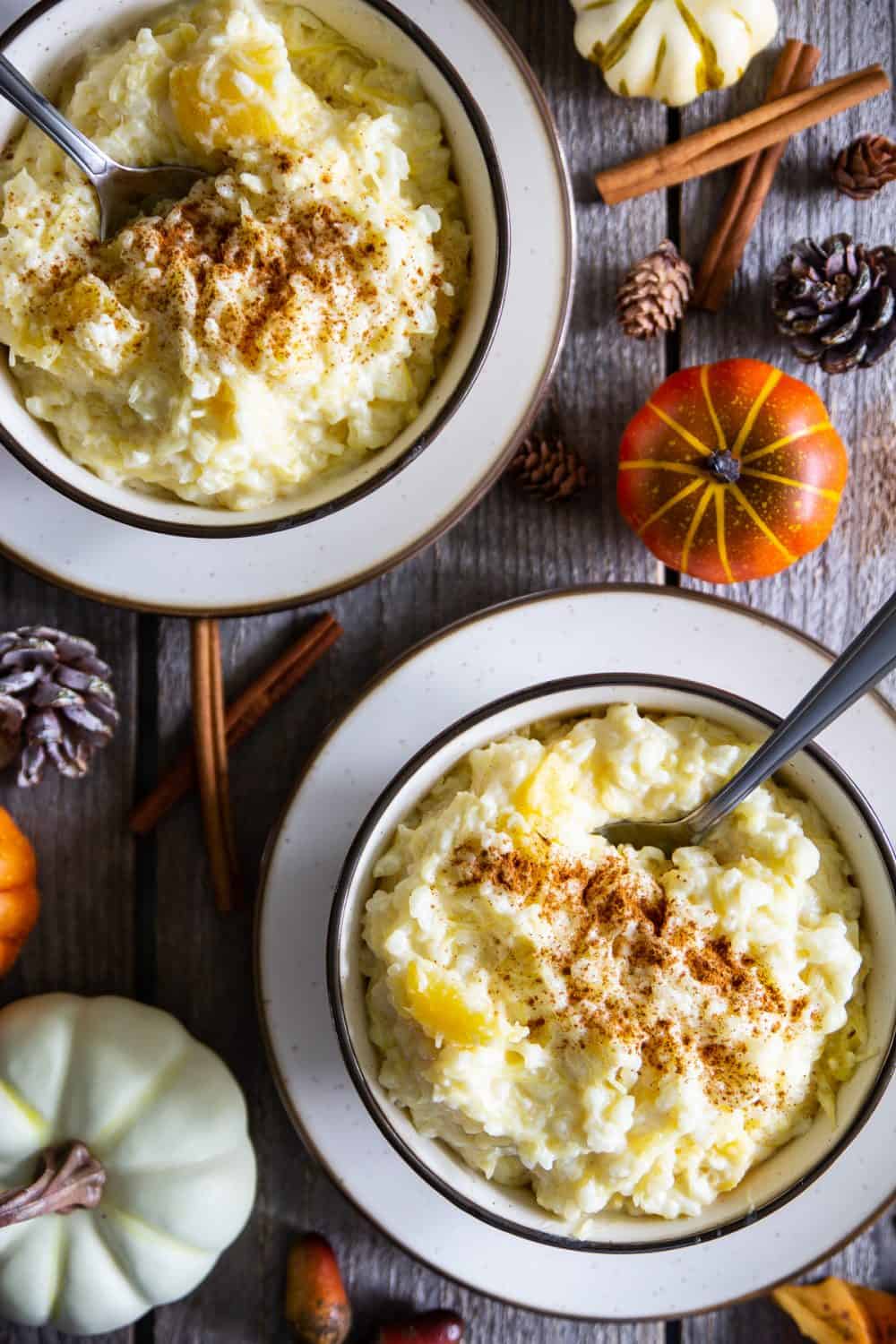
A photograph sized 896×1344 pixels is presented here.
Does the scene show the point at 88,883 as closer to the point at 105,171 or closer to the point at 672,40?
the point at 105,171

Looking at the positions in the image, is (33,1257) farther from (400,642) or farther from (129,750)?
(400,642)

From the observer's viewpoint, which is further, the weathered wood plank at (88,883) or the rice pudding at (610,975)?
the weathered wood plank at (88,883)

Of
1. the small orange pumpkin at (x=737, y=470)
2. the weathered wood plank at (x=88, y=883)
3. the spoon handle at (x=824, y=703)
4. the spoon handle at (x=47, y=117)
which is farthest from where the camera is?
the weathered wood plank at (x=88, y=883)

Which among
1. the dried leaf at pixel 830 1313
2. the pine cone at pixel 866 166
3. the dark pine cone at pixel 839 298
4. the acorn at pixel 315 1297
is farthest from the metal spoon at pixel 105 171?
the dried leaf at pixel 830 1313

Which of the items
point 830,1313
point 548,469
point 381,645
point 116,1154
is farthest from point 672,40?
point 830,1313

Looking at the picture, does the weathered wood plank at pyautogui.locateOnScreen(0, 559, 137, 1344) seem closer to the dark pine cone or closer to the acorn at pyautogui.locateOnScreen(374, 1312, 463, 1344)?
the acorn at pyautogui.locateOnScreen(374, 1312, 463, 1344)

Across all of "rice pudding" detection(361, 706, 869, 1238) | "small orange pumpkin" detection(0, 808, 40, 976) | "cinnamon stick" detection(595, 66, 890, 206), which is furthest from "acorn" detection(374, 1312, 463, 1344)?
"cinnamon stick" detection(595, 66, 890, 206)

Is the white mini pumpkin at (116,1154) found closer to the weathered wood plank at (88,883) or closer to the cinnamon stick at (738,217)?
the weathered wood plank at (88,883)
